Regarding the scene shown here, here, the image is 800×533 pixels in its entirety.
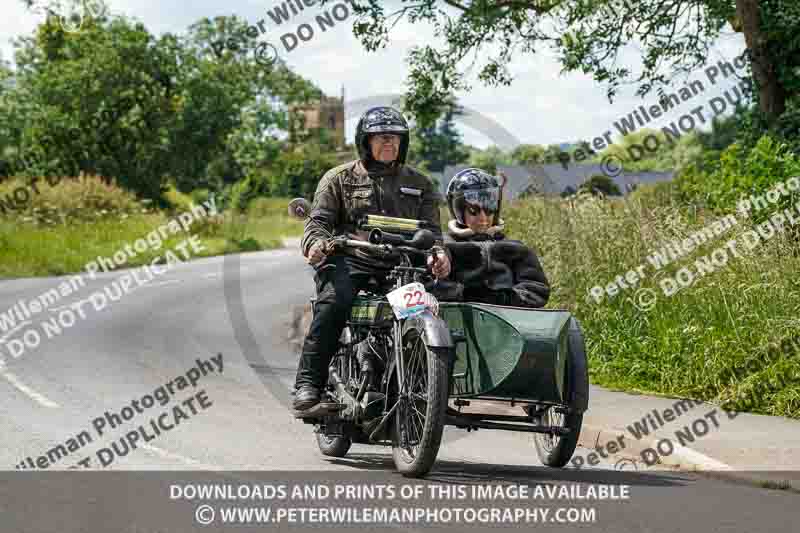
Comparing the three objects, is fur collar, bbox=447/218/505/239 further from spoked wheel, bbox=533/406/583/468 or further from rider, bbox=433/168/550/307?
spoked wheel, bbox=533/406/583/468

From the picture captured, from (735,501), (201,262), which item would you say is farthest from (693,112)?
(201,262)

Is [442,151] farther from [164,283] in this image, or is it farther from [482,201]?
[482,201]

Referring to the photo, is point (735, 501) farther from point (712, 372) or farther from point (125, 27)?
point (125, 27)

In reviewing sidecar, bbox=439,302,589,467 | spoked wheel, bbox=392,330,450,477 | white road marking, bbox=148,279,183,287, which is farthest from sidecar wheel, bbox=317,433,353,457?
white road marking, bbox=148,279,183,287

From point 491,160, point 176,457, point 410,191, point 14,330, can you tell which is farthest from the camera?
point 491,160

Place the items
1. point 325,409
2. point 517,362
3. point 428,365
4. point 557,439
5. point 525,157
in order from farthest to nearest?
point 525,157, point 557,439, point 325,409, point 517,362, point 428,365

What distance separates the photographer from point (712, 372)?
1098 cm

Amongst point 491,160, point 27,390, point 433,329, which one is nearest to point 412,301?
point 433,329

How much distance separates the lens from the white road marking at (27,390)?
444 inches

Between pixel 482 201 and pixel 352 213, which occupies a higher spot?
pixel 482 201

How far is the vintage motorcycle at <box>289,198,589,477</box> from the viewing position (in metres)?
7.30

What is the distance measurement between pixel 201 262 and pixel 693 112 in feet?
76.1

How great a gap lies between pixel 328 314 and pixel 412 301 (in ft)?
2.88

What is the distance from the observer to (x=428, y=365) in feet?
23.1
